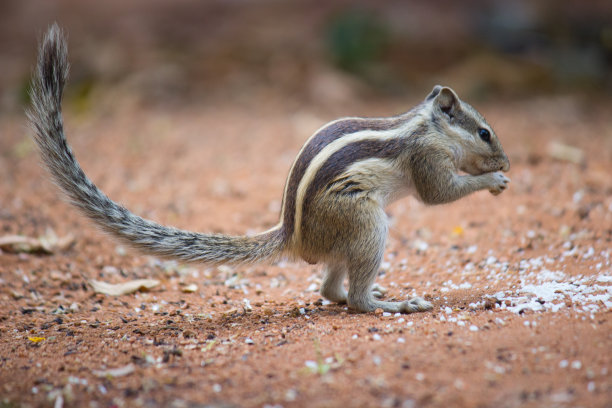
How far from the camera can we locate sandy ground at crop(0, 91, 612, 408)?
10.4 ft

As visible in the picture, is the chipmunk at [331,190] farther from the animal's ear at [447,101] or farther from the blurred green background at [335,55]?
the blurred green background at [335,55]

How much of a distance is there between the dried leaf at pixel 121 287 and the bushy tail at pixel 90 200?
1.26 m

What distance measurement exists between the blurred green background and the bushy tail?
328 inches

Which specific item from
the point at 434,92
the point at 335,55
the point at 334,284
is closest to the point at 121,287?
the point at 334,284

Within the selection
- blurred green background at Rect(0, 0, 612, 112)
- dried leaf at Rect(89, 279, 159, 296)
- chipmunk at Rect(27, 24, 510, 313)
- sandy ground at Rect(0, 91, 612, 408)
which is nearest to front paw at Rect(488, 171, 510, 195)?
chipmunk at Rect(27, 24, 510, 313)

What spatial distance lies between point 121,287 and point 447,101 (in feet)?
11.2

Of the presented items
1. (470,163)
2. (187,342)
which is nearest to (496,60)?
(470,163)

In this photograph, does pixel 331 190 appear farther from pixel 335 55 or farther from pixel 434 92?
pixel 335 55

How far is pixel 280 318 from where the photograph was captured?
4500mm

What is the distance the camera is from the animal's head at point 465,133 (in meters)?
4.88

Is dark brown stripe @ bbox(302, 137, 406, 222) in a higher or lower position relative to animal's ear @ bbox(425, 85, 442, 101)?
lower

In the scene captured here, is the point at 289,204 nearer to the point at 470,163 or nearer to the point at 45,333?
the point at 470,163

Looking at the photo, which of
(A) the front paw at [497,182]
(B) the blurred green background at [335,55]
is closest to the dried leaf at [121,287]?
(A) the front paw at [497,182]

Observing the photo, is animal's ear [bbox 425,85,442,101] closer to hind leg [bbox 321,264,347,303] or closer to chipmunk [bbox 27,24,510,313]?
chipmunk [bbox 27,24,510,313]
